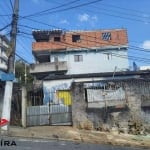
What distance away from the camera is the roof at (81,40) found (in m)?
43.7

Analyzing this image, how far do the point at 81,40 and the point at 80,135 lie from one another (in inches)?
1112

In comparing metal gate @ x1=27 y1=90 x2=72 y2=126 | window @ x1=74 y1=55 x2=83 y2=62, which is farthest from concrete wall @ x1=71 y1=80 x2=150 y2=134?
window @ x1=74 y1=55 x2=83 y2=62

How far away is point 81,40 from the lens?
44312mm

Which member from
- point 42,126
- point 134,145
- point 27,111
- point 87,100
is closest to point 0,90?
point 27,111

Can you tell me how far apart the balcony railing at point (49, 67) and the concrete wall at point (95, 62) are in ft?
4.76

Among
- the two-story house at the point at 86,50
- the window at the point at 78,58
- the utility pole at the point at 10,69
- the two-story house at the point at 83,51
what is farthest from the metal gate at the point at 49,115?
the window at the point at 78,58

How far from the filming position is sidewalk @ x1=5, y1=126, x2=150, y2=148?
1587 centimetres

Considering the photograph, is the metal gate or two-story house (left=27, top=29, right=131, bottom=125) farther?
two-story house (left=27, top=29, right=131, bottom=125)

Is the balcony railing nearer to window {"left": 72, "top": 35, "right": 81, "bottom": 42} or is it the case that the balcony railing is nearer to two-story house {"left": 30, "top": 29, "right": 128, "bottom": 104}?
two-story house {"left": 30, "top": 29, "right": 128, "bottom": 104}

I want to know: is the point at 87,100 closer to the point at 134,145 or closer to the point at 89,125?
the point at 89,125

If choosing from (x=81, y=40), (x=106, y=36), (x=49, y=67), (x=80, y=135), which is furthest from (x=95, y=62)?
(x=80, y=135)

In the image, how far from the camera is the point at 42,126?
1975 cm

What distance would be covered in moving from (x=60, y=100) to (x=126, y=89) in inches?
204

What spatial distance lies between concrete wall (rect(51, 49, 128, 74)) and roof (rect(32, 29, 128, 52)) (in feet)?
3.07
